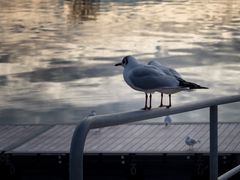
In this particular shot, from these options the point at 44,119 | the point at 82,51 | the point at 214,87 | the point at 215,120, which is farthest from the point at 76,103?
the point at 215,120

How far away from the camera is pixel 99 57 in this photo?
27.1m

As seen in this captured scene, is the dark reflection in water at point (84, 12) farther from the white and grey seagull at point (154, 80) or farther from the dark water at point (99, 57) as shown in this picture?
the white and grey seagull at point (154, 80)

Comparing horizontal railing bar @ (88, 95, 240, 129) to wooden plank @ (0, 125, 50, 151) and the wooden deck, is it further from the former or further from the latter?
wooden plank @ (0, 125, 50, 151)

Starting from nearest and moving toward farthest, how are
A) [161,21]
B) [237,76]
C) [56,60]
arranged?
1. [237,76]
2. [56,60]
3. [161,21]

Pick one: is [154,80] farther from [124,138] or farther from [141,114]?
[124,138]

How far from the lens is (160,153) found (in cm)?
1015

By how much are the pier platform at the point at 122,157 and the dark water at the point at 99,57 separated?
4.33 meters

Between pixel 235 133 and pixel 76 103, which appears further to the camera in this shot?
pixel 76 103

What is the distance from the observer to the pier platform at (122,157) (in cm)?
1007

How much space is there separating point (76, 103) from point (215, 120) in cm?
1437

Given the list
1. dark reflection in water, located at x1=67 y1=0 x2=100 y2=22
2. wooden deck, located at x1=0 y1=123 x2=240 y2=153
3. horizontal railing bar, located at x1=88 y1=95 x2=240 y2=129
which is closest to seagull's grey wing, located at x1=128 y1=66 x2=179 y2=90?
horizontal railing bar, located at x1=88 y1=95 x2=240 y2=129

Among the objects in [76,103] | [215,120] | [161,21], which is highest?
[215,120]

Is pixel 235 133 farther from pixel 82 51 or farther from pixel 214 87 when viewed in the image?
pixel 82 51

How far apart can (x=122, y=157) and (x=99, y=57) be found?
17.1m
